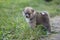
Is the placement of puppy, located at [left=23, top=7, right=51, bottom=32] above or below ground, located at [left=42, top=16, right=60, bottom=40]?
above

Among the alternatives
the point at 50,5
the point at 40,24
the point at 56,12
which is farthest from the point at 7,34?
the point at 50,5

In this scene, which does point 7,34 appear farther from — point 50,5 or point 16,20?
point 50,5

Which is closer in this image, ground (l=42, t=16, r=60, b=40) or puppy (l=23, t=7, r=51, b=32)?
ground (l=42, t=16, r=60, b=40)

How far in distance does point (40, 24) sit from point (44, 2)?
22.8ft

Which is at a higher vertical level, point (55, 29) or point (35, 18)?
point (35, 18)

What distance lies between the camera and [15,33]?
763 cm

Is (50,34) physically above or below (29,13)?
below

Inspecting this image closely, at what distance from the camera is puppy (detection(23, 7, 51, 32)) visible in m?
8.43

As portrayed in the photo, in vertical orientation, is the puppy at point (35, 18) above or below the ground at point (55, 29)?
above

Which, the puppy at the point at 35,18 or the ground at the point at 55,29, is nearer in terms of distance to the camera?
the ground at the point at 55,29

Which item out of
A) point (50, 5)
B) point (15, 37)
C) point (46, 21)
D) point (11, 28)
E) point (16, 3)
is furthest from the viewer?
point (50, 5)

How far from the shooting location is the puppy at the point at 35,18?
8.43 m

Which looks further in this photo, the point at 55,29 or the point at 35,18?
the point at 55,29

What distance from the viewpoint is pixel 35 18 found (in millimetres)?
8625
